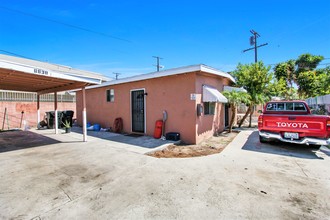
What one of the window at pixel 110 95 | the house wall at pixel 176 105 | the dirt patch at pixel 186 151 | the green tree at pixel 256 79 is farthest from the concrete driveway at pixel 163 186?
the window at pixel 110 95

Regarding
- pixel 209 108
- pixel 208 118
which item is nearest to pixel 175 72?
pixel 209 108

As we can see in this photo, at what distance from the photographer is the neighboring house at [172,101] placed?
6750mm

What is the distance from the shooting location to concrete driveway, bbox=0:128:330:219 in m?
2.46

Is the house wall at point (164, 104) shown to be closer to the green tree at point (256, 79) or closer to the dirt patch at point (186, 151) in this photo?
the dirt patch at point (186, 151)

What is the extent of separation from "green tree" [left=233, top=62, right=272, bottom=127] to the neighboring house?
116 centimetres

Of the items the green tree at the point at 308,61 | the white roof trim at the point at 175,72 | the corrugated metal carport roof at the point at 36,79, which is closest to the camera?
the corrugated metal carport roof at the point at 36,79

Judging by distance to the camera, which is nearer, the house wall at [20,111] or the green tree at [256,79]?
the green tree at [256,79]

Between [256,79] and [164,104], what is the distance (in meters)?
6.41

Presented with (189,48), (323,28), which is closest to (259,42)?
(323,28)

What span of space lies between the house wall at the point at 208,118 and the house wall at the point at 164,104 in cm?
34

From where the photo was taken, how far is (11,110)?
11703 millimetres

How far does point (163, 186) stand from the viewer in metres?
3.26

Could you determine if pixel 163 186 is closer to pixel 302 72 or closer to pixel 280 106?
pixel 280 106

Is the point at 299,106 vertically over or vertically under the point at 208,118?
over
